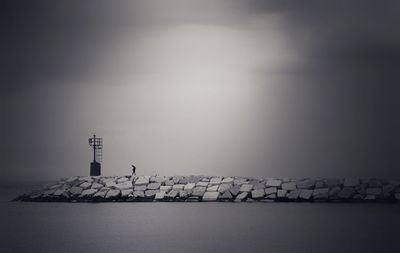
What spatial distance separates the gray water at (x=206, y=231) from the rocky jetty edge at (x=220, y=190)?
428cm

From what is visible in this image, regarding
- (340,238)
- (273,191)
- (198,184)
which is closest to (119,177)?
(198,184)

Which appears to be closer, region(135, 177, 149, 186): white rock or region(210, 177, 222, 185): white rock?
region(210, 177, 222, 185): white rock

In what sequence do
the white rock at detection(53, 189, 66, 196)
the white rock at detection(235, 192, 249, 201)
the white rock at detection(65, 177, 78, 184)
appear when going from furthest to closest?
the white rock at detection(65, 177, 78, 184), the white rock at detection(53, 189, 66, 196), the white rock at detection(235, 192, 249, 201)

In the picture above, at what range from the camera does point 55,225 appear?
12.3 meters

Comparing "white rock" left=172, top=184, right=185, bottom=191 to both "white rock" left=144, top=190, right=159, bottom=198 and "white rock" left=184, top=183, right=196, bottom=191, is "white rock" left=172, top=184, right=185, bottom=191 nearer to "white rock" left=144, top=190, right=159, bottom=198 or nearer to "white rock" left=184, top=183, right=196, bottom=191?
"white rock" left=184, top=183, right=196, bottom=191

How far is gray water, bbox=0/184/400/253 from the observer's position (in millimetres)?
8961

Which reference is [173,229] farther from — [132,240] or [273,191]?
[273,191]

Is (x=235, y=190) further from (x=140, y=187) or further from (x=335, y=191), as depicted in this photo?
(x=140, y=187)

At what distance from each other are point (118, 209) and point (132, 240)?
22.9ft

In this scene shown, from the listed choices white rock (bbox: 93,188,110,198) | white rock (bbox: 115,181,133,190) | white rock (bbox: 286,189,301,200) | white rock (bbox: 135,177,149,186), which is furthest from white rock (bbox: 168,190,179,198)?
white rock (bbox: 286,189,301,200)

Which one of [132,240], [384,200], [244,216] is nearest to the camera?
[132,240]

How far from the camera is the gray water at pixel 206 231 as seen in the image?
8.96m

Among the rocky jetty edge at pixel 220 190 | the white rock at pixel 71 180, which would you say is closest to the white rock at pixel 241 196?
the rocky jetty edge at pixel 220 190

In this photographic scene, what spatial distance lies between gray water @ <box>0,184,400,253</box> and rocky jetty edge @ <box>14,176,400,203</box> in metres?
4.28
